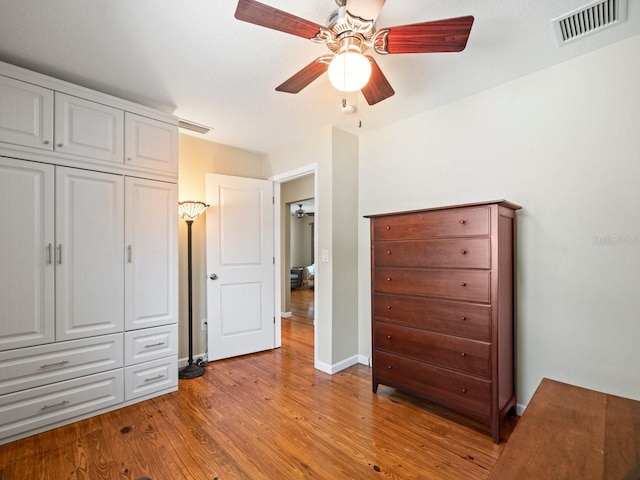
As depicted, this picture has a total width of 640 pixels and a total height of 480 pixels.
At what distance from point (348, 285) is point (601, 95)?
2.43m

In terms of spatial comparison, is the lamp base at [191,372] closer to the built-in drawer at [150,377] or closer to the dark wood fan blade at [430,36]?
the built-in drawer at [150,377]

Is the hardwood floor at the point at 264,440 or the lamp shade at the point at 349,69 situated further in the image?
the hardwood floor at the point at 264,440

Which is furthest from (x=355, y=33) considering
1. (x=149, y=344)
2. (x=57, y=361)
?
(x=57, y=361)

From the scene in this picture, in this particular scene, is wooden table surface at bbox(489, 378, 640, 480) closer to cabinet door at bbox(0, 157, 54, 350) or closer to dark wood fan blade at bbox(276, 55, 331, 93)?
dark wood fan blade at bbox(276, 55, 331, 93)

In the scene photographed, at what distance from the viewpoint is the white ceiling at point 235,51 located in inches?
64.1

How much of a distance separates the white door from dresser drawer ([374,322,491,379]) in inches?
64.3

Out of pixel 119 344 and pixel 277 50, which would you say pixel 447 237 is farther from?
pixel 119 344

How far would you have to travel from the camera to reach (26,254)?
6.65 feet

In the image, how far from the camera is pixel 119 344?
7.80ft

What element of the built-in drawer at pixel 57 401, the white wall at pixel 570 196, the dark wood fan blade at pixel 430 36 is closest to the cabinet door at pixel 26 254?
the built-in drawer at pixel 57 401

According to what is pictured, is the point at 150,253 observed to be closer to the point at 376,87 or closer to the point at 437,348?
the point at 376,87

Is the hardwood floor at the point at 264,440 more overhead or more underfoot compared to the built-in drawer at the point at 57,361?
more underfoot

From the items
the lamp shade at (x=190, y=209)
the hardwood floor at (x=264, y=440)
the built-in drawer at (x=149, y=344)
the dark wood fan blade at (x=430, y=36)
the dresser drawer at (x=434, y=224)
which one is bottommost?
the hardwood floor at (x=264, y=440)

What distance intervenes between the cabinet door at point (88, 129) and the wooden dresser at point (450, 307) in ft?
7.12
